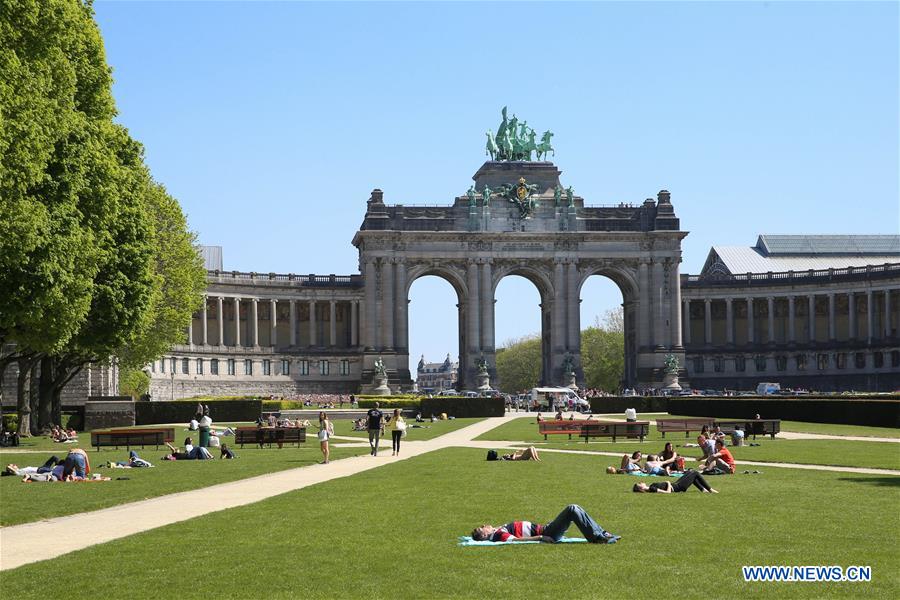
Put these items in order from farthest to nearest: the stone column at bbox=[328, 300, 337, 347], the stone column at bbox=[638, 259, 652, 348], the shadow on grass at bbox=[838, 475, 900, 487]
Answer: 1. the stone column at bbox=[328, 300, 337, 347]
2. the stone column at bbox=[638, 259, 652, 348]
3. the shadow on grass at bbox=[838, 475, 900, 487]

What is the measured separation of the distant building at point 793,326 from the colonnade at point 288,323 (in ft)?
143

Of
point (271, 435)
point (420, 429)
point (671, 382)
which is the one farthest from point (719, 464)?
point (671, 382)

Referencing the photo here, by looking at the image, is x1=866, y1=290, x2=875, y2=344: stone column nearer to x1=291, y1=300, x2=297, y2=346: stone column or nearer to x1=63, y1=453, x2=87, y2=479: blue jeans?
x1=291, y1=300, x2=297, y2=346: stone column

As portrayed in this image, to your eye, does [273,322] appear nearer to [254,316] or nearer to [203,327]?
[254,316]

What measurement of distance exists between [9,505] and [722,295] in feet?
438

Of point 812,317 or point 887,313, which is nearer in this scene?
point 887,313

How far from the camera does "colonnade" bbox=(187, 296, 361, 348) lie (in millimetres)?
146625

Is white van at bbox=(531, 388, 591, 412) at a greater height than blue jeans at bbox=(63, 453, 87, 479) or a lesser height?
lesser

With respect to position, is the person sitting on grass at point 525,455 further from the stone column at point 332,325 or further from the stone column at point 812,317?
the stone column at point 812,317

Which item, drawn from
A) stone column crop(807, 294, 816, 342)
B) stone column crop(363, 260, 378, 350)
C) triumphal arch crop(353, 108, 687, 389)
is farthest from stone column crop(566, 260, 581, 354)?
stone column crop(807, 294, 816, 342)

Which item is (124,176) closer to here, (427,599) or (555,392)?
(427,599)

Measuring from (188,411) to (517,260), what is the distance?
6889cm

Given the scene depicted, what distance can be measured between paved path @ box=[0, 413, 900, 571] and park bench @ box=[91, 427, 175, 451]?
1055cm

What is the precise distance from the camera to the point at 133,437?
5144 cm
